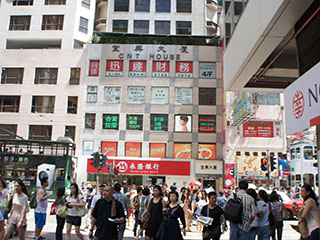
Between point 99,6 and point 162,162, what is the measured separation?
21.9 meters

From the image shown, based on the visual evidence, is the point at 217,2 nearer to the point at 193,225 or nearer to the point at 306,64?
the point at 193,225

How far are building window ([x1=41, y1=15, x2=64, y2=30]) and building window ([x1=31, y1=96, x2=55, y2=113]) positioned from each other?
837 centimetres

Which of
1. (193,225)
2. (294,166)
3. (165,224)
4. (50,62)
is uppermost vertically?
(50,62)

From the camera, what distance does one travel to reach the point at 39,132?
34375mm

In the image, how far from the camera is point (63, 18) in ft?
121

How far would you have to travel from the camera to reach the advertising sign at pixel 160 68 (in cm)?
3472

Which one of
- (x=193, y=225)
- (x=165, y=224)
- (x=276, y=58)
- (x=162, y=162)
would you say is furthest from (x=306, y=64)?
(x=162, y=162)

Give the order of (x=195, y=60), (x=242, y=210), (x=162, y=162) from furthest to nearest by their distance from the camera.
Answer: (x=195, y=60) < (x=162, y=162) < (x=242, y=210)

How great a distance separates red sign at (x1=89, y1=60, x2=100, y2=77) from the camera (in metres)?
35.0

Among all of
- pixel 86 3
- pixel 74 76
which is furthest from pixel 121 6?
pixel 74 76

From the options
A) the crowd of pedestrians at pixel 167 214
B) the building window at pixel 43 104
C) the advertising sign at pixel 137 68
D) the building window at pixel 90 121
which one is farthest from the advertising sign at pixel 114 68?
the crowd of pedestrians at pixel 167 214

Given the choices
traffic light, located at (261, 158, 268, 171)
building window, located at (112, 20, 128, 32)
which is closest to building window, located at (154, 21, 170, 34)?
building window, located at (112, 20, 128, 32)

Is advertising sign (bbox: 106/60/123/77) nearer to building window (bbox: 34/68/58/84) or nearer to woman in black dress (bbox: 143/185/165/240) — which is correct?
building window (bbox: 34/68/58/84)

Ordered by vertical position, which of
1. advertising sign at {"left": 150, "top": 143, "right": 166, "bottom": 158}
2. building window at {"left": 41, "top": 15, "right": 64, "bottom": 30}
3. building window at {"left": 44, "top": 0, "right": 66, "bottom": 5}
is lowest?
advertising sign at {"left": 150, "top": 143, "right": 166, "bottom": 158}
